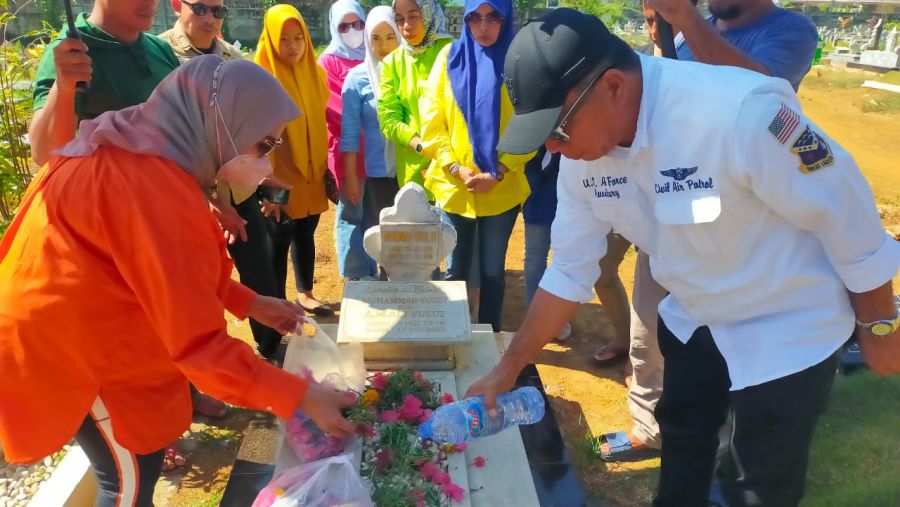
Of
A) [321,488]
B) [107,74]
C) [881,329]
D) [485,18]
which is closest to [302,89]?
[485,18]

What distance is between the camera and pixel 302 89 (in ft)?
11.9

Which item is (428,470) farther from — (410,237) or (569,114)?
(569,114)

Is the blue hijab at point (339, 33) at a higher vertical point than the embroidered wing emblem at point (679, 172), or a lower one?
lower

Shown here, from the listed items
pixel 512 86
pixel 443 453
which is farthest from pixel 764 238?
pixel 443 453

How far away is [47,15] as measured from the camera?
22.0 meters

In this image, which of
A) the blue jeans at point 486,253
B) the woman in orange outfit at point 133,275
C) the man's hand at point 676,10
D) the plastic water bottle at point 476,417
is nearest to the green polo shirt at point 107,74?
the woman in orange outfit at point 133,275

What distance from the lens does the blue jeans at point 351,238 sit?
4203 mm

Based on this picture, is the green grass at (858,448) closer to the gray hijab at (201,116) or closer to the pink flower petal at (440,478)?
the pink flower petal at (440,478)

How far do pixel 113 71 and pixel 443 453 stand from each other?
198 centimetres

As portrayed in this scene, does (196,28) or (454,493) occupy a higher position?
(196,28)

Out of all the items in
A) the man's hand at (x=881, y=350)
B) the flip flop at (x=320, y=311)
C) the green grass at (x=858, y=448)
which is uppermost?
the man's hand at (x=881, y=350)

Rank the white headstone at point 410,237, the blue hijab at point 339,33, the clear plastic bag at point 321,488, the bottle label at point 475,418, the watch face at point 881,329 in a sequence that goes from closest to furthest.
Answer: the watch face at point 881,329
the clear plastic bag at point 321,488
the bottle label at point 475,418
the white headstone at point 410,237
the blue hijab at point 339,33

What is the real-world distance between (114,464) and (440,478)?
102 cm

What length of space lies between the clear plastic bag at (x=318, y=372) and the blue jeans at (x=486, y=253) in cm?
108
